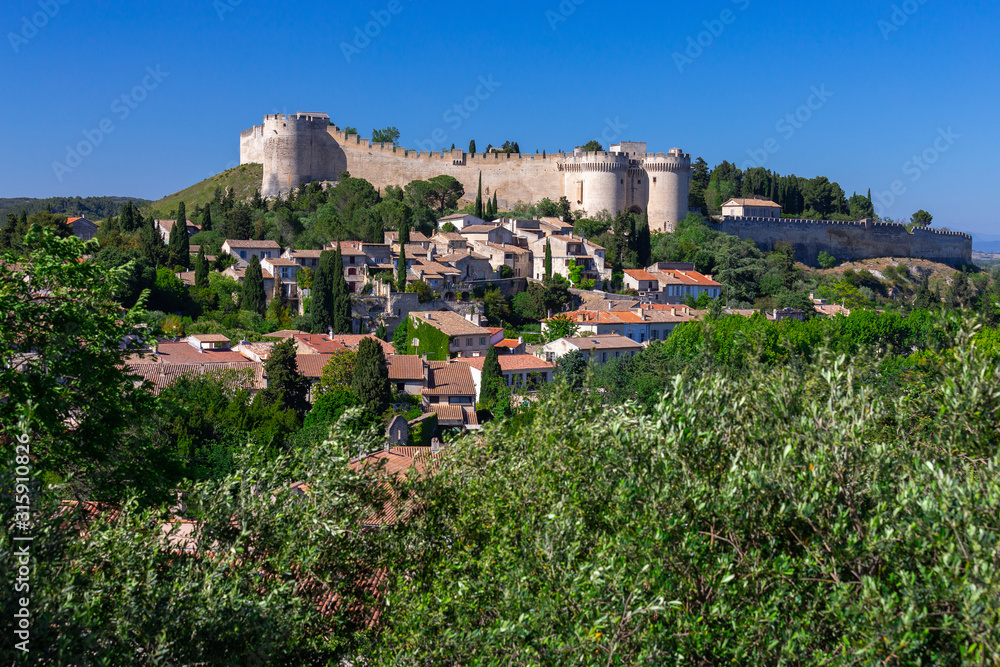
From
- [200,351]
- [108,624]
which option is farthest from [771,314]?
[108,624]

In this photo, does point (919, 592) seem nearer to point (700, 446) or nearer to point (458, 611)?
point (700, 446)

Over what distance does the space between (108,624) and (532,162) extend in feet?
186

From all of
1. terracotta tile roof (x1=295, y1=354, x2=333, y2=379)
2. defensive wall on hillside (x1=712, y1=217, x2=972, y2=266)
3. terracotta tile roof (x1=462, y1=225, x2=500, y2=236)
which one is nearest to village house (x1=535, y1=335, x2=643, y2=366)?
terracotta tile roof (x1=295, y1=354, x2=333, y2=379)

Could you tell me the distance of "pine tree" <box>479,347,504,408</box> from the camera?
1174 inches

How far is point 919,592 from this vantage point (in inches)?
236

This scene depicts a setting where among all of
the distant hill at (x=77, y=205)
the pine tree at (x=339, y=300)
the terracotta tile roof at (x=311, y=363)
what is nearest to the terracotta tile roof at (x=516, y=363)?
the terracotta tile roof at (x=311, y=363)

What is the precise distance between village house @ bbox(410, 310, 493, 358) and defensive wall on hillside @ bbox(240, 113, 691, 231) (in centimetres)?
2337

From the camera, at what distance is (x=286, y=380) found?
26.8 metres

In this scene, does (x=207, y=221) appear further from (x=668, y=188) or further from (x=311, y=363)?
(x=668, y=188)

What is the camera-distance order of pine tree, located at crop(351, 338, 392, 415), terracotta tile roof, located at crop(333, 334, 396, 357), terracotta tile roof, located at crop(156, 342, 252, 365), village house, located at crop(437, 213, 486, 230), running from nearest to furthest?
pine tree, located at crop(351, 338, 392, 415) < terracotta tile roof, located at crop(156, 342, 252, 365) < terracotta tile roof, located at crop(333, 334, 396, 357) < village house, located at crop(437, 213, 486, 230)

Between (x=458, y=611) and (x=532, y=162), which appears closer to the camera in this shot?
(x=458, y=611)

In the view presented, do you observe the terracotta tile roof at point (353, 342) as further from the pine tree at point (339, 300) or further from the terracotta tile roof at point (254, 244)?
the terracotta tile roof at point (254, 244)

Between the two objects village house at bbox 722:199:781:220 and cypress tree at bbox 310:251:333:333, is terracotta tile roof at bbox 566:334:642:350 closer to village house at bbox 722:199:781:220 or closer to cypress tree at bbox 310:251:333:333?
cypress tree at bbox 310:251:333:333

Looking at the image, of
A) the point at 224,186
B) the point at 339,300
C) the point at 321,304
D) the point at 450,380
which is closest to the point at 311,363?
the point at 450,380
